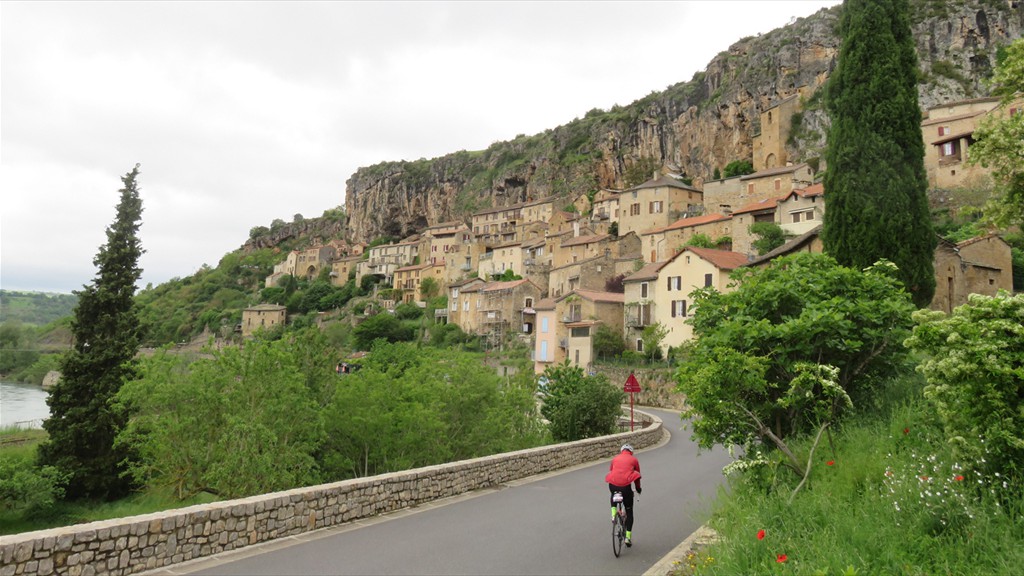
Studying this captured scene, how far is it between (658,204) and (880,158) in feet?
179

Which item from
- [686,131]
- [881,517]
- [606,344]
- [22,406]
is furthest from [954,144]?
[22,406]

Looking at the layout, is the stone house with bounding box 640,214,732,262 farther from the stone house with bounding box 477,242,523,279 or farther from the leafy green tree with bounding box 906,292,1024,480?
the leafy green tree with bounding box 906,292,1024,480

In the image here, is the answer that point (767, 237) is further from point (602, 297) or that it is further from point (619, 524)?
point (619, 524)

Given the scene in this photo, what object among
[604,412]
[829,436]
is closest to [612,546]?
[829,436]

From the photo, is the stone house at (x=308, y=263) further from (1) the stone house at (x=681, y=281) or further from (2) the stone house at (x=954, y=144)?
(2) the stone house at (x=954, y=144)

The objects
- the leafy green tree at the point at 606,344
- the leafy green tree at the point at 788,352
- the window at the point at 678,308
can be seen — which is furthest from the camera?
the leafy green tree at the point at 606,344

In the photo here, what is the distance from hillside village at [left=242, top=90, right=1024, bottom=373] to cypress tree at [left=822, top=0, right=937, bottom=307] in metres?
2.46

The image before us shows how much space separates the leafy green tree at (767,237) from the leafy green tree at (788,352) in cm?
4015

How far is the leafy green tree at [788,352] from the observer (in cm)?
891

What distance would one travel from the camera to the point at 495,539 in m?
9.47

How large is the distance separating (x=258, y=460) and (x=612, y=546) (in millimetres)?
8601

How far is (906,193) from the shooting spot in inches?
695

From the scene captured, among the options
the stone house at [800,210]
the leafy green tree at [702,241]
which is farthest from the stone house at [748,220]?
the leafy green tree at [702,241]

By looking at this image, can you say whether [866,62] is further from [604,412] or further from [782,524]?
[782,524]
